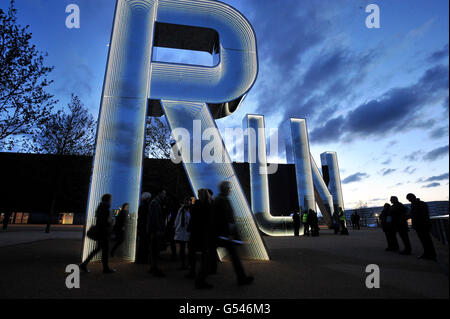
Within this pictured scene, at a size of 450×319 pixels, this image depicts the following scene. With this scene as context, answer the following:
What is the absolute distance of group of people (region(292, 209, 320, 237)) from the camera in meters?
Result: 13.8

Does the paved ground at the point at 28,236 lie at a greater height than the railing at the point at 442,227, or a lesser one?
lesser

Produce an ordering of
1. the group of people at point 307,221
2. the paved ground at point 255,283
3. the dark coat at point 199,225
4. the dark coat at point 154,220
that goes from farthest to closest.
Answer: the group of people at point 307,221 < the dark coat at point 154,220 < the dark coat at point 199,225 < the paved ground at point 255,283

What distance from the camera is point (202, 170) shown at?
6402mm

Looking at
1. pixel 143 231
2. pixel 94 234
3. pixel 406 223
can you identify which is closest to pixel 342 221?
pixel 406 223

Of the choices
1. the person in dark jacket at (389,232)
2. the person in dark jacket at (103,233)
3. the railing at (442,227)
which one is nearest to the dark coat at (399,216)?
the person in dark jacket at (389,232)

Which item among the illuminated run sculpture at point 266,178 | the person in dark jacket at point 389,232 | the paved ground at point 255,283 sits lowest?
the paved ground at point 255,283

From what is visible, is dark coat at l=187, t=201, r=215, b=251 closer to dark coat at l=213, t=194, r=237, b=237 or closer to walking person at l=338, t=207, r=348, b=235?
dark coat at l=213, t=194, r=237, b=237

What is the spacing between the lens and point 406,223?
7336 mm

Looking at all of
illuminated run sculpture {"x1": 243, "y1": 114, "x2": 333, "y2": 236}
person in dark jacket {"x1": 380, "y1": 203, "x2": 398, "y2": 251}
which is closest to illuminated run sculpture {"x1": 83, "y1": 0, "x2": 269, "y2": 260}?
person in dark jacket {"x1": 380, "y1": 203, "x2": 398, "y2": 251}

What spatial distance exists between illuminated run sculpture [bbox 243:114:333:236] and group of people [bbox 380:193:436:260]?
18.6 feet

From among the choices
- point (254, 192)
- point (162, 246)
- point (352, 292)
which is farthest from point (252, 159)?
point (352, 292)

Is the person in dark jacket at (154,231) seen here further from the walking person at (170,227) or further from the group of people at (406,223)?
the group of people at (406,223)

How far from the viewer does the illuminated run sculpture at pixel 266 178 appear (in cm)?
1311

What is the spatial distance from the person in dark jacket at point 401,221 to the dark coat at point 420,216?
45.1 inches
